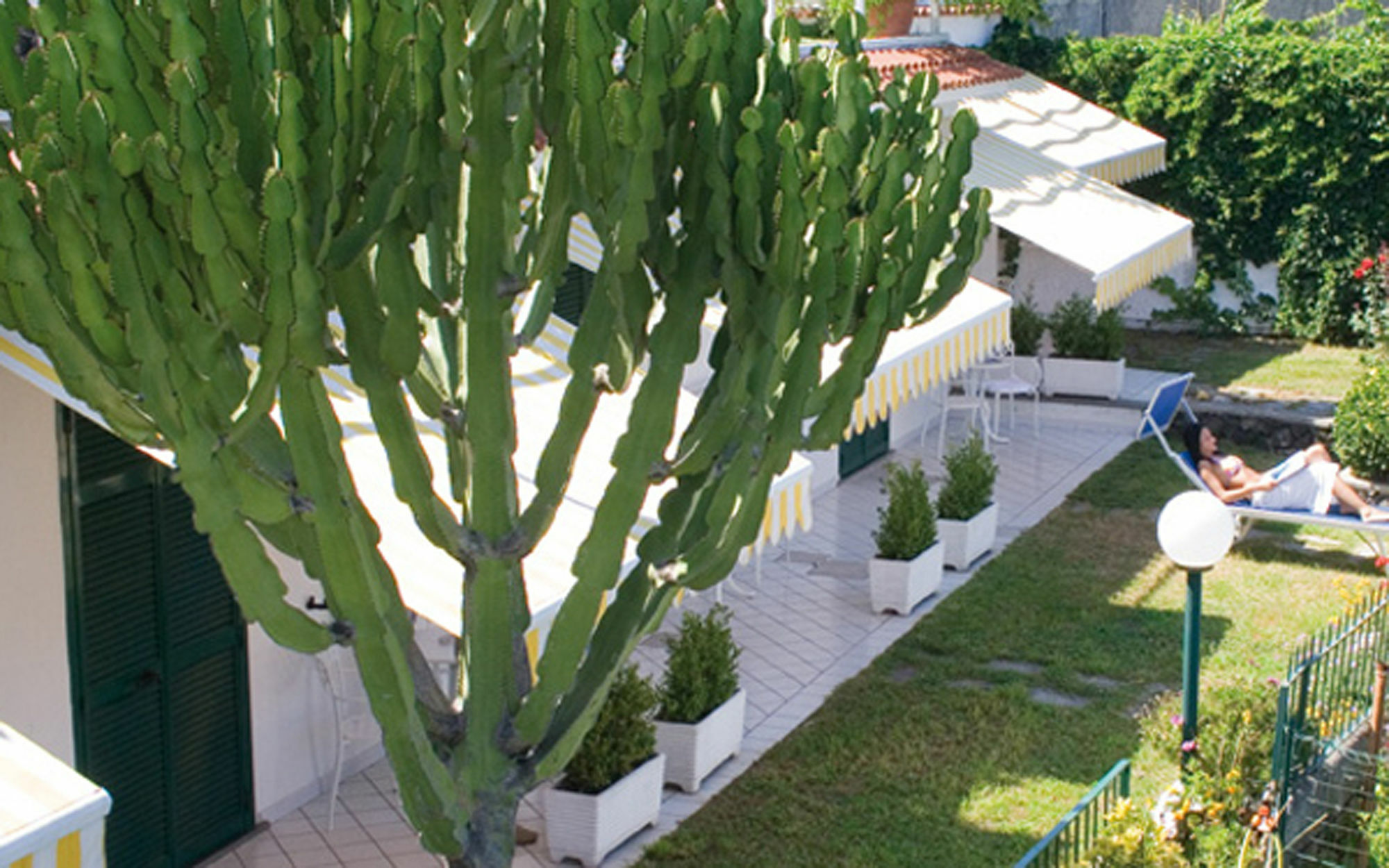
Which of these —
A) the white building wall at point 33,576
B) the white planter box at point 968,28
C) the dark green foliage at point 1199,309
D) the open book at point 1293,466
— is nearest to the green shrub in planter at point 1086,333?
the dark green foliage at point 1199,309

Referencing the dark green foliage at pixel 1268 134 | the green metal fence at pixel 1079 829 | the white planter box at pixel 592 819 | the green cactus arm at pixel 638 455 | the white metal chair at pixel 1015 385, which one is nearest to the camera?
the green cactus arm at pixel 638 455

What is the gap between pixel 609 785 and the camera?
11781 mm

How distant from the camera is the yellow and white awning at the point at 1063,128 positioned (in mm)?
24125

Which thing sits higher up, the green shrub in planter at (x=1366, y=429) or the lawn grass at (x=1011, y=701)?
the green shrub in planter at (x=1366, y=429)

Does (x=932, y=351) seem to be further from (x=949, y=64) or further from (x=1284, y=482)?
(x=949, y=64)

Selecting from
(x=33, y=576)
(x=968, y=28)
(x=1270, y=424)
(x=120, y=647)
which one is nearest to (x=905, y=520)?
(x=120, y=647)

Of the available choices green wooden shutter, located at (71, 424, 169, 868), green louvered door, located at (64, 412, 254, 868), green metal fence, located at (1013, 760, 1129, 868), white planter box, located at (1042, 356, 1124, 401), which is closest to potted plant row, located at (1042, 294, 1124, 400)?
white planter box, located at (1042, 356, 1124, 401)

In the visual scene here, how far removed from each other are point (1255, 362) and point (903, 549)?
12104 mm

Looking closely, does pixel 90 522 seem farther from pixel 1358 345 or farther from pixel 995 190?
pixel 1358 345

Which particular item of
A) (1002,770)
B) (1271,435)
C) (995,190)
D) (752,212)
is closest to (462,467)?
(752,212)

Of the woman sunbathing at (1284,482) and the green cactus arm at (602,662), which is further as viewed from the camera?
the woman sunbathing at (1284,482)

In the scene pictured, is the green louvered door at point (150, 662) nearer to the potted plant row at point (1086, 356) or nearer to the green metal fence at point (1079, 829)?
the green metal fence at point (1079, 829)

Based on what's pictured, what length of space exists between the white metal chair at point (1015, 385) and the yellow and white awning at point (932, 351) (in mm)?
4653

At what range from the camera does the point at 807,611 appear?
1702 cm
